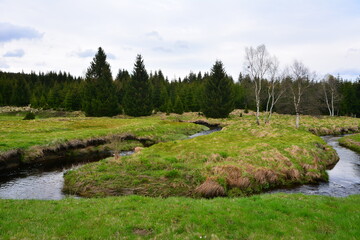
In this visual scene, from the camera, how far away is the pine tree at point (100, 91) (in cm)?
7556

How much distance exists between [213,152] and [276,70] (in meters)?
37.9

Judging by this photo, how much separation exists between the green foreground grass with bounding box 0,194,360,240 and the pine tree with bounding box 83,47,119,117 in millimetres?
64818

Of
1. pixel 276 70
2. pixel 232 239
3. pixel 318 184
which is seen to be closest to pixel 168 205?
pixel 232 239

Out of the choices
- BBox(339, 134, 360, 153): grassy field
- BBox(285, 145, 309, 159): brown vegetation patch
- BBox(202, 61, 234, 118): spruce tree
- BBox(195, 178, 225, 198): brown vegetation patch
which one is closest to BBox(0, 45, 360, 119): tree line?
BBox(202, 61, 234, 118): spruce tree

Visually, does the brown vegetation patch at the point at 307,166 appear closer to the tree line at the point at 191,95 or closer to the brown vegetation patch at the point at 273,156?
the brown vegetation patch at the point at 273,156

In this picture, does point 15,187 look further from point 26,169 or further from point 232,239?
point 232,239

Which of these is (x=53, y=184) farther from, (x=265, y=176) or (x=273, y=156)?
(x=273, y=156)

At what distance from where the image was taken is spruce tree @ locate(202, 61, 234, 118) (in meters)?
74.4

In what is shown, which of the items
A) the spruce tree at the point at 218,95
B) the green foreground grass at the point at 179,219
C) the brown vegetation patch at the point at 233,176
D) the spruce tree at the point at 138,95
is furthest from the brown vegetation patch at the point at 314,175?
the spruce tree at the point at 138,95

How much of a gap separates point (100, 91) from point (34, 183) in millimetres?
58997

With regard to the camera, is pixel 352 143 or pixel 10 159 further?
pixel 352 143

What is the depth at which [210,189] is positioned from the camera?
58.1 ft

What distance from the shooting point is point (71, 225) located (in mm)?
10062

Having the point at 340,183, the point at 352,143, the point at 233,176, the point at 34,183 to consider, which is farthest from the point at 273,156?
the point at 34,183
